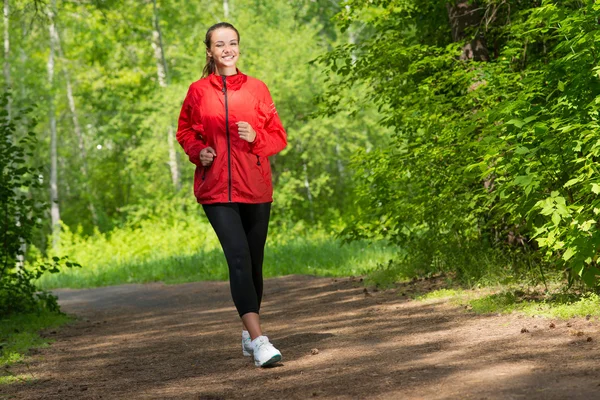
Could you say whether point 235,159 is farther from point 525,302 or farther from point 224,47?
point 525,302

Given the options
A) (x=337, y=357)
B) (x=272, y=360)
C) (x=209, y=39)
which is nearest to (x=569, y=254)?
(x=337, y=357)

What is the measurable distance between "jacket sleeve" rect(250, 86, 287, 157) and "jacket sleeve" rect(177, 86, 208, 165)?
0.36 metres

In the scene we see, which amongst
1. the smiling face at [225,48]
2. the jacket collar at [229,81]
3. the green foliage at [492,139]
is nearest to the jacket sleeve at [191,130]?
the jacket collar at [229,81]

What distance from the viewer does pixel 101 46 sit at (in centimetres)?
3753

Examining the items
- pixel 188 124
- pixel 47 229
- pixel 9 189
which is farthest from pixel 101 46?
pixel 188 124

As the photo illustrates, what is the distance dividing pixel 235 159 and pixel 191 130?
0.47m

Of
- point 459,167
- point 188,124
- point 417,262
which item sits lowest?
point 417,262

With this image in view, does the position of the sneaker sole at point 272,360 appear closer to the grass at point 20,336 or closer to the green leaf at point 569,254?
the grass at point 20,336

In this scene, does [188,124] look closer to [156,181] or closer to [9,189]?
[9,189]

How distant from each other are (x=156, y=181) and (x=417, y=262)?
29.7 metres

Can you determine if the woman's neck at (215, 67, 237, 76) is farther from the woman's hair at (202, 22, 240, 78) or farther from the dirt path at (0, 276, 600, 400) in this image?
the dirt path at (0, 276, 600, 400)

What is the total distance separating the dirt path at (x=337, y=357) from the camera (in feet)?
15.9

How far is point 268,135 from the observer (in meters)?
6.33

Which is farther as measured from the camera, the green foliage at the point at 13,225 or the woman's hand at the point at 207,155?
the green foliage at the point at 13,225
